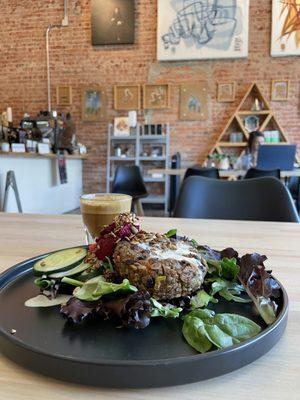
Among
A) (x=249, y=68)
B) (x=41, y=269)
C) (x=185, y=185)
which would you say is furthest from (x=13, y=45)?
(x=41, y=269)

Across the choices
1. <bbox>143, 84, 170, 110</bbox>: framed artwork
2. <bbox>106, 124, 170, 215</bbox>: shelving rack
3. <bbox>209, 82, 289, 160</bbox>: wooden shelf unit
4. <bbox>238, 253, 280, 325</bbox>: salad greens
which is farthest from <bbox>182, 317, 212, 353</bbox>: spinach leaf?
<bbox>143, 84, 170, 110</bbox>: framed artwork

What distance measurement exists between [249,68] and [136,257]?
6024 mm

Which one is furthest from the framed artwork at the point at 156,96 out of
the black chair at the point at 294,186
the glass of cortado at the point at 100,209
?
the glass of cortado at the point at 100,209

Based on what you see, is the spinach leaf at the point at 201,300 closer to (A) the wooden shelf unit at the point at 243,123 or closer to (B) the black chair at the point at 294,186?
(B) the black chair at the point at 294,186

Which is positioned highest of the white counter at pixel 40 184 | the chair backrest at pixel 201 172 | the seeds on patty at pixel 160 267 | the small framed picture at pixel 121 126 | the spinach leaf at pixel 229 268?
the small framed picture at pixel 121 126

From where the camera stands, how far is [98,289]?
1.60 feet

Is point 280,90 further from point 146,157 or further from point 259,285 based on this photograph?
point 259,285

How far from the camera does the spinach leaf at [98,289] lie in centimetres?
47

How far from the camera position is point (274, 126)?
5.87 metres

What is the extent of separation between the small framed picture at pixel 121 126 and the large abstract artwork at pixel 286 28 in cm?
267

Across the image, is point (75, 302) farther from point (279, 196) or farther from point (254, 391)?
point (279, 196)

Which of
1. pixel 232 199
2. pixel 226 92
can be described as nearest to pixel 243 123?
pixel 226 92

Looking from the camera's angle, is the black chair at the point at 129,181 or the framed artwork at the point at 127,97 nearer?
the black chair at the point at 129,181

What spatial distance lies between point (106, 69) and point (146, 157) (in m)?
1.74
